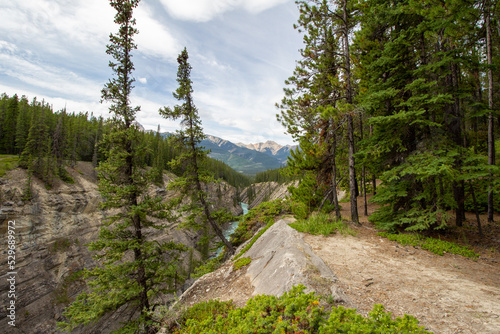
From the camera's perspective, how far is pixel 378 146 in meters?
A: 9.90

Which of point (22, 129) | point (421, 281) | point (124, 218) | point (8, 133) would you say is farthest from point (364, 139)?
point (8, 133)

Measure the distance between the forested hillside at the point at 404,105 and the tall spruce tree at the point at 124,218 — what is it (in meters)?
8.26

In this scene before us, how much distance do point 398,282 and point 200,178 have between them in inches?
460

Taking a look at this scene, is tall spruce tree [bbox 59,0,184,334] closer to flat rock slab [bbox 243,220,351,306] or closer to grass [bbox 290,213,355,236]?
flat rock slab [bbox 243,220,351,306]

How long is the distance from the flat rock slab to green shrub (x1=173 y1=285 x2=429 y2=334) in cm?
76

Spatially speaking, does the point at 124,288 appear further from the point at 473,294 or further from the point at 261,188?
the point at 261,188

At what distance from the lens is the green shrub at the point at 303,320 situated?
8.24 feet

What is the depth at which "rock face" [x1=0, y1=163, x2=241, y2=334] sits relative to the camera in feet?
91.6

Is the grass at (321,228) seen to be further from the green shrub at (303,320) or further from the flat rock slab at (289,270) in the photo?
the green shrub at (303,320)

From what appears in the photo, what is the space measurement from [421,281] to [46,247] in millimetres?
47717

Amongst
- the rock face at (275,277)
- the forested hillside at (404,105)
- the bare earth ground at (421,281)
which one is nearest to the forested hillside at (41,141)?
the forested hillside at (404,105)

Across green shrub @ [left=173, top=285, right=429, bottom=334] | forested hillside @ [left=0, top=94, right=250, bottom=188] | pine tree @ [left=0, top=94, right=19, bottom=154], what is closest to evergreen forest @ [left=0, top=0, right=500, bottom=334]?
green shrub @ [left=173, top=285, right=429, bottom=334]

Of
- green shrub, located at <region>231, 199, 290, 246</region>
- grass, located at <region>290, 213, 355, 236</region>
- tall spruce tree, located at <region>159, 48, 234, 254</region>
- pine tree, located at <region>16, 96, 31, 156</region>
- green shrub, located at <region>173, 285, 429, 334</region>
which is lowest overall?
green shrub, located at <region>231, 199, 290, 246</region>

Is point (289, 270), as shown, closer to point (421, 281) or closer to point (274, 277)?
point (274, 277)
